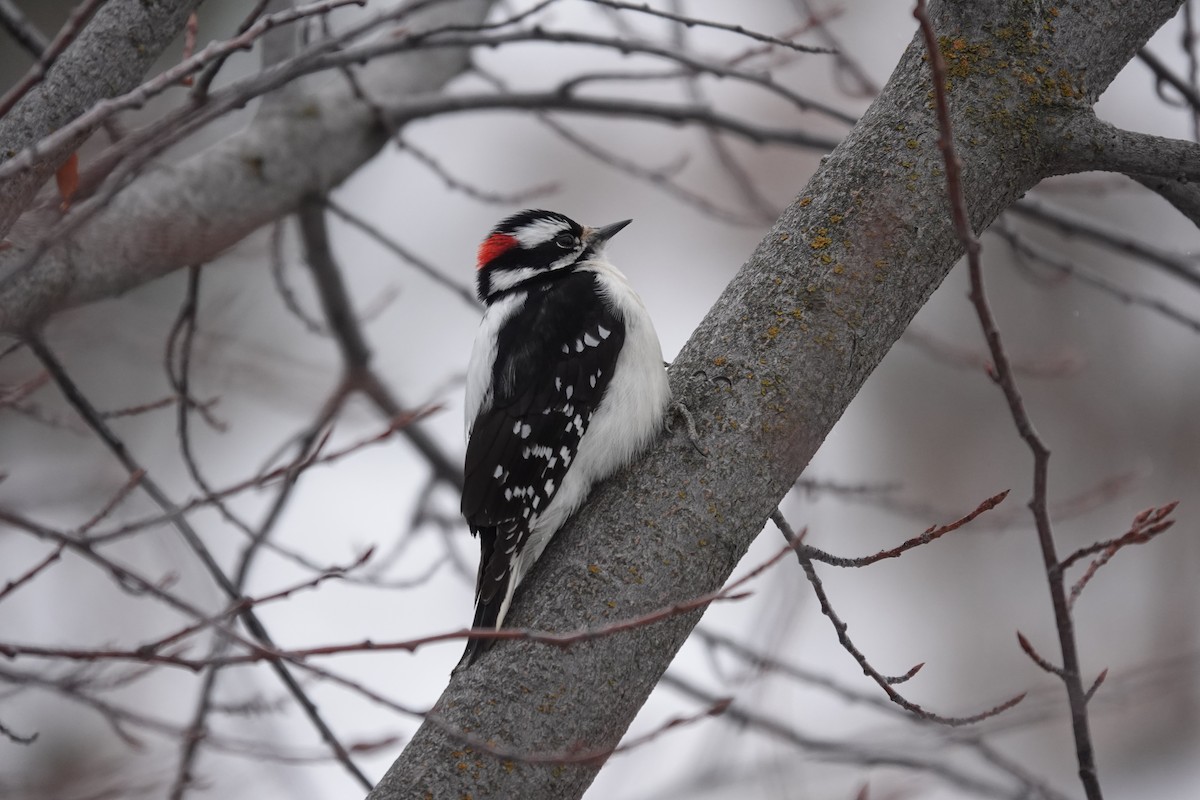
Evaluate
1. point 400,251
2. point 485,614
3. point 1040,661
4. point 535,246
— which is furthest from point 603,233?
point 1040,661

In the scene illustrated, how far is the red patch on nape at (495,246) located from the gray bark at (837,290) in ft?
5.43

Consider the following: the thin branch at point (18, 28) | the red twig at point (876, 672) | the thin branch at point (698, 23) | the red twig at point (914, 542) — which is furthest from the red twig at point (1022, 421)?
the thin branch at point (18, 28)

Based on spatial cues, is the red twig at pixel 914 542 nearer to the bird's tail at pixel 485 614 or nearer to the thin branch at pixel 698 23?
the bird's tail at pixel 485 614

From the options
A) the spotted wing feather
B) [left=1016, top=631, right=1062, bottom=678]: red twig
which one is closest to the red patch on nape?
the spotted wing feather

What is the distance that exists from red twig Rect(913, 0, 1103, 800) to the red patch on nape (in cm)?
250

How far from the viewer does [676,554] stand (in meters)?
2.29

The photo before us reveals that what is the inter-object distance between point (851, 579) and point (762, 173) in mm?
3808

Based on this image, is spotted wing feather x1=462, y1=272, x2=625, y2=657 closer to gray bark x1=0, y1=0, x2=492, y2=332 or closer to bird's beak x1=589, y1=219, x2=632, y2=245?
bird's beak x1=589, y1=219, x2=632, y2=245

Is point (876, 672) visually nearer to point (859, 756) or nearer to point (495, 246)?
point (859, 756)

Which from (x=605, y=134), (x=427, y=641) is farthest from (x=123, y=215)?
(x=605, y=134)

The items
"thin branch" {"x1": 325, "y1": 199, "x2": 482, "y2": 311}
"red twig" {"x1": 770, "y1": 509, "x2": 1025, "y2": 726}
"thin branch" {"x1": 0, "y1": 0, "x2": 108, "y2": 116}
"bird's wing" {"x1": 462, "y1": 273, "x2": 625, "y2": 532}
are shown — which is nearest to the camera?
"thin branch" {"x1": 0, "y1": 0, "x2": 108, "y2": 116}

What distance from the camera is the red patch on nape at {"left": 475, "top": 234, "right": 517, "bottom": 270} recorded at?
392 centimetres

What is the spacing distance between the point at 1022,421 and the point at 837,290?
879 mm

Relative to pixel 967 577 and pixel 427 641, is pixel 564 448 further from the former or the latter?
pixel 967 577
